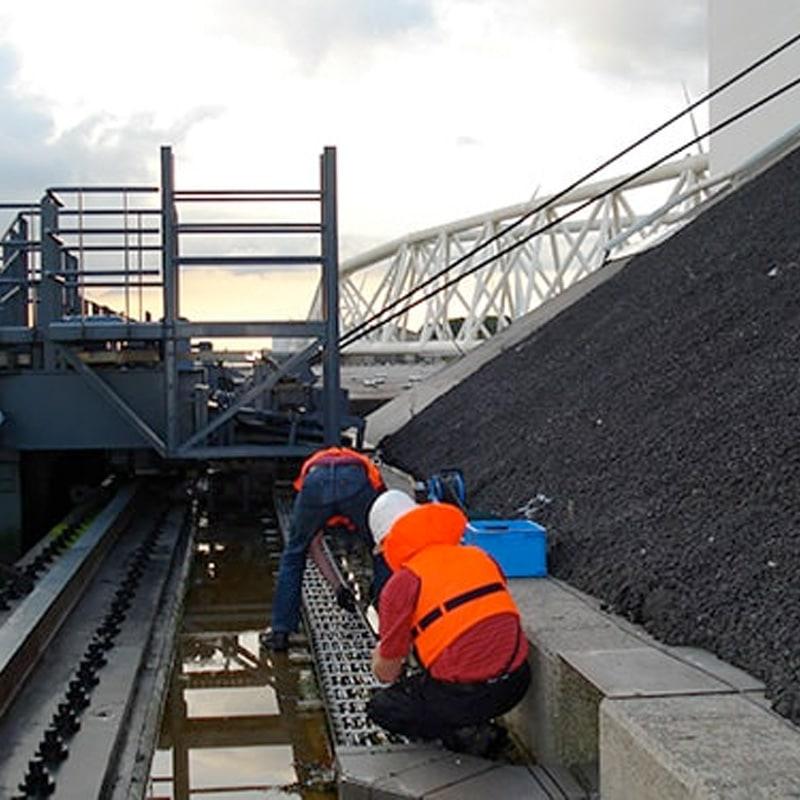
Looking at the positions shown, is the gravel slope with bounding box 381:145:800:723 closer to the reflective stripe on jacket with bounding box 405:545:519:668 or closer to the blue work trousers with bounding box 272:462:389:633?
the reflective stripe on jacket with bounding box 405:545:519:668

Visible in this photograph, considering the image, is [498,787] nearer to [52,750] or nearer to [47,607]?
[52,750]

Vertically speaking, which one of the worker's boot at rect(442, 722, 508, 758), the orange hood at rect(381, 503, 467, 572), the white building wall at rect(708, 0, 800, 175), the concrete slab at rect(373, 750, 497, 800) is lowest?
the concrete slab at rect(373, 750, 497, 800)

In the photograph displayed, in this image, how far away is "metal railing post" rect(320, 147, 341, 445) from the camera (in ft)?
34.2

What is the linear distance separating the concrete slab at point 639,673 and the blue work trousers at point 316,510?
2.43 meters

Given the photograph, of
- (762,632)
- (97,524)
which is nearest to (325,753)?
(762,632)

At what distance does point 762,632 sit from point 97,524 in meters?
6.71

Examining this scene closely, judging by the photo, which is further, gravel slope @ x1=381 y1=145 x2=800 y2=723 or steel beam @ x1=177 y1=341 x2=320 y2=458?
steel beam @ x1=177 y1=341 x2=320 y2=458

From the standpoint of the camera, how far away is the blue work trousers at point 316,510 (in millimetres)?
6383

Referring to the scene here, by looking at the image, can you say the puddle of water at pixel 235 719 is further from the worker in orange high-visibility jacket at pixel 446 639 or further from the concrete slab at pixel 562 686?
the concrete slab at pixel 562 686

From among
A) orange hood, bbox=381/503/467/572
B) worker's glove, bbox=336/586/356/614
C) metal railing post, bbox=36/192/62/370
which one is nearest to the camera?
orange hood, bbox=381/503/467/572

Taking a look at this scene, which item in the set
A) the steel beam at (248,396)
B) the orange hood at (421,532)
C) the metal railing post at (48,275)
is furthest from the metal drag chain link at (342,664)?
the metal railing post at (48,275)

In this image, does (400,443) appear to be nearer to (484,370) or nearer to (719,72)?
(484,370)

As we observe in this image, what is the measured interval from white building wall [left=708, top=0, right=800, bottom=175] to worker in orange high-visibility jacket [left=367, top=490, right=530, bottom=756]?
35.4 feet

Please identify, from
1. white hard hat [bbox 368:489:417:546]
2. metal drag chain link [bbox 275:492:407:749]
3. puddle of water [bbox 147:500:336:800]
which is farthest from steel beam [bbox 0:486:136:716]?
white hard hat [bbox 368:489:417:546]
